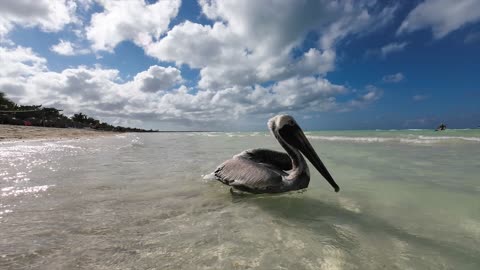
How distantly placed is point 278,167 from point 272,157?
0.20 meters

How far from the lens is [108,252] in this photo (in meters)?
2.23

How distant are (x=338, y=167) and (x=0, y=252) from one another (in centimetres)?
629

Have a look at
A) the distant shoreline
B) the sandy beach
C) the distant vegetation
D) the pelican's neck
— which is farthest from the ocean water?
the distant vegetation

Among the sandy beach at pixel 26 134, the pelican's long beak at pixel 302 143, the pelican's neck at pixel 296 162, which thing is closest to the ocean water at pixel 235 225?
the pelican's neck at pixel 296 162

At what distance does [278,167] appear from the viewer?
16.3 feet

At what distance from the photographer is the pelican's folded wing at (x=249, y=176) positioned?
386cm

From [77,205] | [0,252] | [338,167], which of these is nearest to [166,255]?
[0,252]

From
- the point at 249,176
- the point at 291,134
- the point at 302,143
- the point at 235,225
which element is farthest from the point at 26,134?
the point at 235,225

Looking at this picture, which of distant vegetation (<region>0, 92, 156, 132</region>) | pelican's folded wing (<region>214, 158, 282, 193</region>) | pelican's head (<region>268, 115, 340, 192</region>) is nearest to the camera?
pelican's folded wing (<region>214, 158, 282, 193</region>)

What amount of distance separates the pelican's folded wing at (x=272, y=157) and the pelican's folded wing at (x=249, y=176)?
15.9 inches

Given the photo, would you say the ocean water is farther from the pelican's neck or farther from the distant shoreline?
the distant shoreline

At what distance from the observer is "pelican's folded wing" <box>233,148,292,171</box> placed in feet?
15.9

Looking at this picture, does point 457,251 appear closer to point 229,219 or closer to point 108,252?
point 229,219

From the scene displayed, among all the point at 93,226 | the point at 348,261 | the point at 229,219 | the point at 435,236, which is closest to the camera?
the point at 348,261
